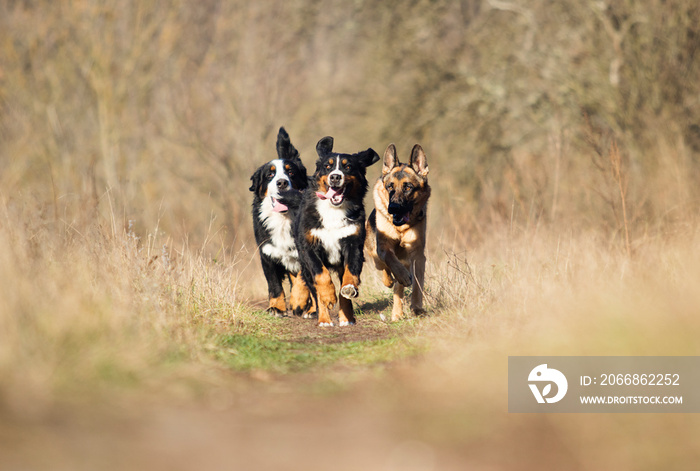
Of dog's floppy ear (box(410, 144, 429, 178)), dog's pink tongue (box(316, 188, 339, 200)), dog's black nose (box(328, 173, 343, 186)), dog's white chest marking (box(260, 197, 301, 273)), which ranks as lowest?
dog's white chest marking (box(260, 197, 301, 273))

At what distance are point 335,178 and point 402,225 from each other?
33.3 inches

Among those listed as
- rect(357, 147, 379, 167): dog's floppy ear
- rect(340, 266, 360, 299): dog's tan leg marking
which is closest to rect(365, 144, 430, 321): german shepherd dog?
rect(357, 147, 379, 167): dog's floppy ear

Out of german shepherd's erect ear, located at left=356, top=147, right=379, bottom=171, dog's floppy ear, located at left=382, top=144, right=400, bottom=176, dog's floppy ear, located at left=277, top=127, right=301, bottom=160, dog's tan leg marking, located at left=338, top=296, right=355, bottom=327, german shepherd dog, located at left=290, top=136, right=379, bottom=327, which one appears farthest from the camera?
dog's floppy ear, located at left=277, top=127, right=301, bottom=160

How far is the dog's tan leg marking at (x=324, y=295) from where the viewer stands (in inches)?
275

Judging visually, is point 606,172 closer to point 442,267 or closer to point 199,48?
point 442,267

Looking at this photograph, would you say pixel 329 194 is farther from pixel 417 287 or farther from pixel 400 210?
pixel 417 287

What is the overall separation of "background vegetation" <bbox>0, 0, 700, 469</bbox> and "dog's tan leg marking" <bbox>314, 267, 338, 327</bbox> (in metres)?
0.49

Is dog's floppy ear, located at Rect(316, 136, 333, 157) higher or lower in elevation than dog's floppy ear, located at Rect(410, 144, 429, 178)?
higher

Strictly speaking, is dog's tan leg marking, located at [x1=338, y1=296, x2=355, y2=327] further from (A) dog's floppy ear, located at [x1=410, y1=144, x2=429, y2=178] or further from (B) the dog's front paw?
(A) dog's floppy ear, located at [x1=410, y1=144, x2=429, y2=178]

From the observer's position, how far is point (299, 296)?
26.2 ft

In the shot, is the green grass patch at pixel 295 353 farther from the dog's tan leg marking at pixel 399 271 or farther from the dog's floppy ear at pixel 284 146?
the dog's floppy ear at pixel 284 146

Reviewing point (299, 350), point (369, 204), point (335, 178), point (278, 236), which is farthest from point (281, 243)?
point (369, 204)

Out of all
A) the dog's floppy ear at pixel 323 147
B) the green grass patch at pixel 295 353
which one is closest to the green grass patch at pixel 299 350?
the green grass patch at pixel 295 353

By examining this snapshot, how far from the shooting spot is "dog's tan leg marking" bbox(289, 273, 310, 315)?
7.94 metres
